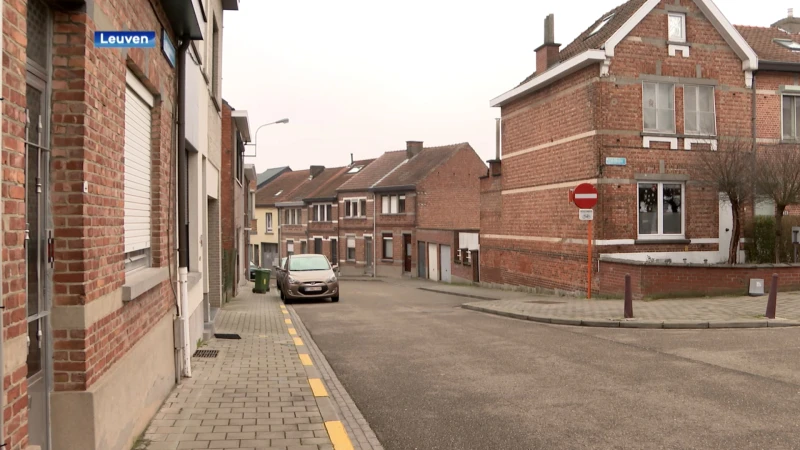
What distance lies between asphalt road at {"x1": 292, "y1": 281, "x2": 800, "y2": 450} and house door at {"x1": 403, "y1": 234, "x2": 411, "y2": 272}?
33.5 metres

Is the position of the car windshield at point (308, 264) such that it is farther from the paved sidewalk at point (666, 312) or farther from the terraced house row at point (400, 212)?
the terraced house row at point (400, 212)

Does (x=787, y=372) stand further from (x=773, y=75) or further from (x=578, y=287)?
(x=773, y=75)

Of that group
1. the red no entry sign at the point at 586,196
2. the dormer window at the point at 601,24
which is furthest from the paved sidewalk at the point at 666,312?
the dormer window at the point at 601,24

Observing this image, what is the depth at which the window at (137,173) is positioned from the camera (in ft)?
19.6

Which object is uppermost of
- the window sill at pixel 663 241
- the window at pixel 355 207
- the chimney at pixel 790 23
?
the chimney at pixel 790 23

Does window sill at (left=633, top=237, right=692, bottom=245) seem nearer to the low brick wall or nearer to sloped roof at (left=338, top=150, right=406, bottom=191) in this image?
the low brick wall

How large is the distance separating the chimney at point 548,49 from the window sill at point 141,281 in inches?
715

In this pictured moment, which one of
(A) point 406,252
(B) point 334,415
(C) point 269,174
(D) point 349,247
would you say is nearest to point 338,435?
(B) point 334,415

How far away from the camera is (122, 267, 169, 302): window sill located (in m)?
5.23

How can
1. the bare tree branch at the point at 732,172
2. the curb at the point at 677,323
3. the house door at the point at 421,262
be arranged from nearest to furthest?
the curb at the point at 677,323 < the bare tree branch at the point at 732,172 < the house door at the point at 421,262

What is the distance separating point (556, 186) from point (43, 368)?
18.5 m

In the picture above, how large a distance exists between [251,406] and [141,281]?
1.73m

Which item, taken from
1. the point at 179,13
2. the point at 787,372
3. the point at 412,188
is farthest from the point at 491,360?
the point at 412,188

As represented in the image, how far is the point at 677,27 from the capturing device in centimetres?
1939
